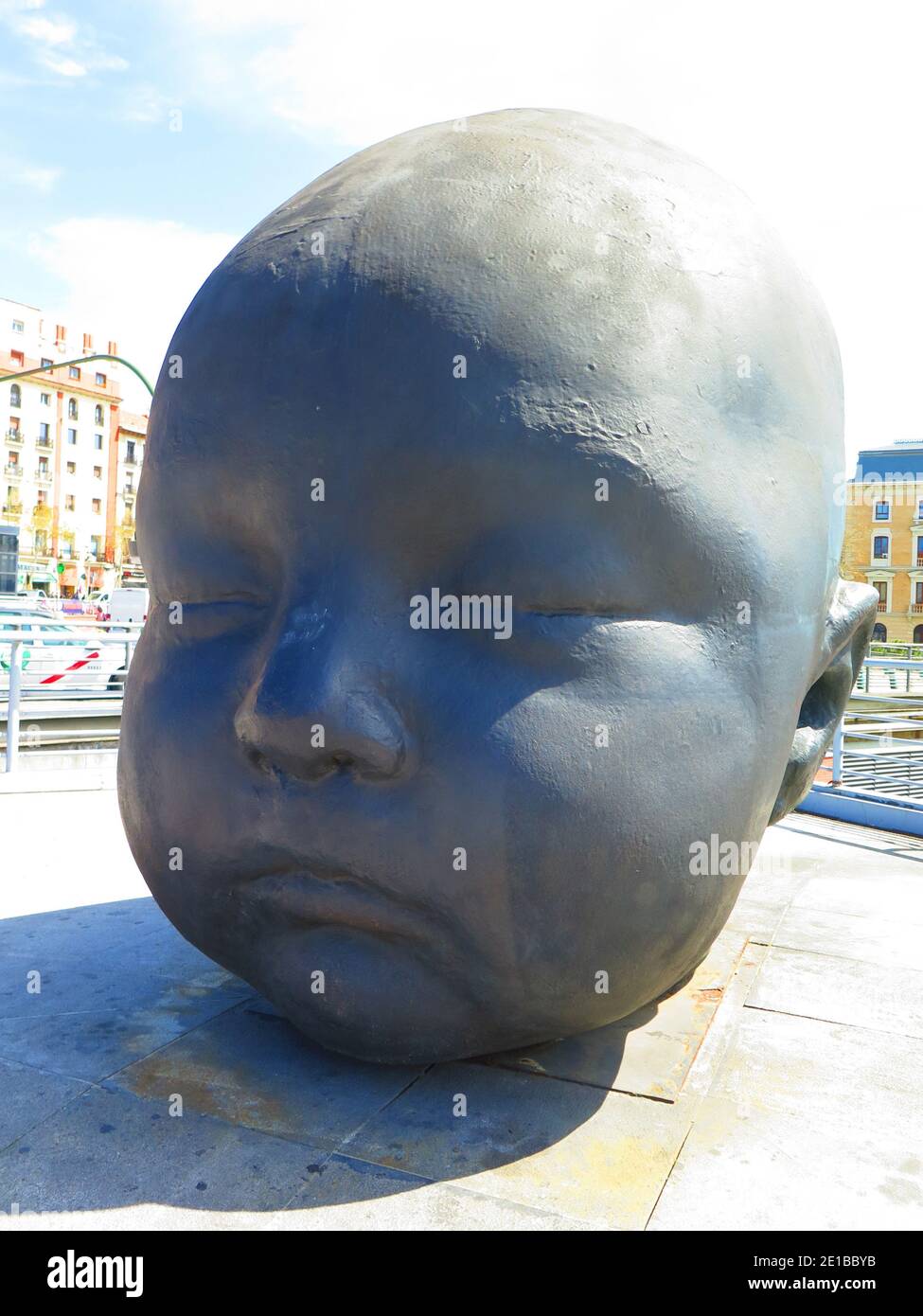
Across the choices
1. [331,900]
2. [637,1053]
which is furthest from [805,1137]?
[331,900]

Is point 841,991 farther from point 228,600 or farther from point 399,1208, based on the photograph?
point 228,600

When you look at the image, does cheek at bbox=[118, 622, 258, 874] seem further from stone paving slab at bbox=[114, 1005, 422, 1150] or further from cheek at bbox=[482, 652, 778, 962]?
cheek at bbox=[482, 652, 778, 962]

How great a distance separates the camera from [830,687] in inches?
148

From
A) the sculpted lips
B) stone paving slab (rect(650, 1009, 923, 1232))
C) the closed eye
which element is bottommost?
stone paving slab (rect(650, 1009, 923, 1232))

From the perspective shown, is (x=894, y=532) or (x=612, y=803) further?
(x=894, y=532)

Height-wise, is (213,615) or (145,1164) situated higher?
(213,615)

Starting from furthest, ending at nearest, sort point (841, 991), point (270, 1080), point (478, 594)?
point (841, 991), point (270, 1080), point (478, 594)

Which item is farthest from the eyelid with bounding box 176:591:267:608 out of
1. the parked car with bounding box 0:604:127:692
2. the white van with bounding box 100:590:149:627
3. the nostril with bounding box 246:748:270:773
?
the white van with bounding box 100:590:149:627

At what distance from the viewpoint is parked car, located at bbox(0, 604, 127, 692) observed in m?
11.2

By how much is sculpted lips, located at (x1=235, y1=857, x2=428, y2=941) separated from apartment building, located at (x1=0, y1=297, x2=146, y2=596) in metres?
67.1

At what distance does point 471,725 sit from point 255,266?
4.70ft

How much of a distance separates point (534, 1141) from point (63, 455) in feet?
250

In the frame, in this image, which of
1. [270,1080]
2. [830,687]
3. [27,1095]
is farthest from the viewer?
[830,687]

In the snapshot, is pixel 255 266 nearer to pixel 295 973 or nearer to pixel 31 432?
pixel 295 973
